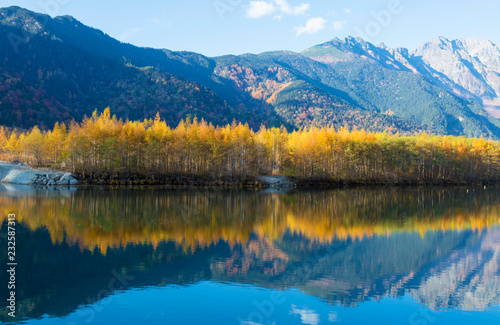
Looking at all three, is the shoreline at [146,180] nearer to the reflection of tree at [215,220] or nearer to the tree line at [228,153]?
the tree line at [228,153]

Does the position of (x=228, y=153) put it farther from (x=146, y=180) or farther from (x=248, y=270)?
(x=248, y=270)

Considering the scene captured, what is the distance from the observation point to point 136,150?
5922 centimetres

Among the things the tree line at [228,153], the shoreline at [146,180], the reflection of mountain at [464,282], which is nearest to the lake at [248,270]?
the reflection of mountain at [464,282]

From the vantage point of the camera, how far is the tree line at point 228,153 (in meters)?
58.0

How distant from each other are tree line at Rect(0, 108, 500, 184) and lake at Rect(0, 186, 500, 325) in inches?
1288

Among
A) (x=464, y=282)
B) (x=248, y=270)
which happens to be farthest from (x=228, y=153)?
(x=464, y=282)

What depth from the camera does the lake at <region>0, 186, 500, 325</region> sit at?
35.2 ft

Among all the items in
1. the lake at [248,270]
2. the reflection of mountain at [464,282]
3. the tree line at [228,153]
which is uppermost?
the tree line at [228,153]

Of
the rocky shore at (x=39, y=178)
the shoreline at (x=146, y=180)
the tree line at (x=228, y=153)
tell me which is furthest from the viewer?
the tree line at (x=228, y=153)

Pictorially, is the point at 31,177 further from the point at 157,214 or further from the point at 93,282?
the point at 93,282

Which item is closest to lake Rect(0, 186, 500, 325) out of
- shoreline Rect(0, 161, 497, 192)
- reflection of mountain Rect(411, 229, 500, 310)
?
reflection of mountain Rect(411, 229, 500, 310)

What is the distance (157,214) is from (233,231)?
7486mm

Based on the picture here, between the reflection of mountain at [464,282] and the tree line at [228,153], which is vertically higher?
the tree line at [228,153]

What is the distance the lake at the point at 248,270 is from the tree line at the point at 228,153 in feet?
107
